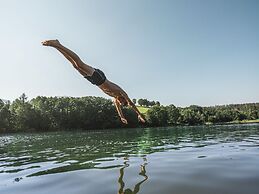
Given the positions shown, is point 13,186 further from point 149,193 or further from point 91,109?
point 91,109

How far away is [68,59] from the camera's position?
899 cm

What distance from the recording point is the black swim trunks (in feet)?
29.8

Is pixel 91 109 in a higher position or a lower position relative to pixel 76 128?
higher

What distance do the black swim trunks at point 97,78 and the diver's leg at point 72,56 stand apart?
0.47 ft

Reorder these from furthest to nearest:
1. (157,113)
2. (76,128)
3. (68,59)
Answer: (157,113)
(76,128)
(68,59)

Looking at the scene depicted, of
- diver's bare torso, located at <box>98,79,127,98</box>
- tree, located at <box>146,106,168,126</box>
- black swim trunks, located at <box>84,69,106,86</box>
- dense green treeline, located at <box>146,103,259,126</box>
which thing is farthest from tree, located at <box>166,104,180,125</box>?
black swim trunks, located at <box>84,69,106,86</box>

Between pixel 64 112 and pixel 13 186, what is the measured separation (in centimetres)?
10342

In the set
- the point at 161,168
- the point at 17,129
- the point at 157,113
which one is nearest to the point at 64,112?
the point at 17,129

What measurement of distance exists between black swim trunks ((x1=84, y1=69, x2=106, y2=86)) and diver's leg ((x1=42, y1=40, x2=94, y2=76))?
0.14 meters

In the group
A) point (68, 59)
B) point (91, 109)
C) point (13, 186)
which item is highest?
point (91, 109)

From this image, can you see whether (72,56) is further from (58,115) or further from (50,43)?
(58,115)

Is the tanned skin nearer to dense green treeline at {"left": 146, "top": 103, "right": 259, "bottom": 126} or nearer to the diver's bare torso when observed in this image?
the diver's bare torso

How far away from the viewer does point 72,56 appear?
28.7 feet

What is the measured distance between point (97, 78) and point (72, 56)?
3.50ft
